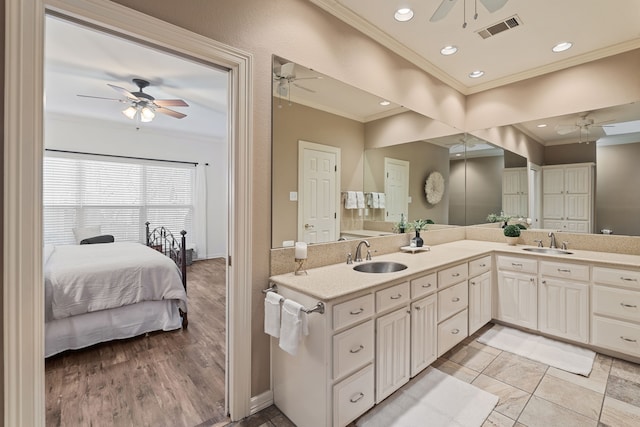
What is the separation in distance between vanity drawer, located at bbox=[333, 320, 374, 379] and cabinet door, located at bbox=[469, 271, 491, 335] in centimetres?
145

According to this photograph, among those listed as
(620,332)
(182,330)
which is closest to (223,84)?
(182,330)

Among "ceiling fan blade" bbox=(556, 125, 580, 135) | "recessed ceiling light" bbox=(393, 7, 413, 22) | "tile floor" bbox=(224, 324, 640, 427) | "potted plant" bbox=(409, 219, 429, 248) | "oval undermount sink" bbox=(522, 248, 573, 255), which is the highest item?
"recessed ceiling light" bbox=(393, 7, 413, 22)

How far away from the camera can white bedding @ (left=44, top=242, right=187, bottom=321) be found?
2.61m

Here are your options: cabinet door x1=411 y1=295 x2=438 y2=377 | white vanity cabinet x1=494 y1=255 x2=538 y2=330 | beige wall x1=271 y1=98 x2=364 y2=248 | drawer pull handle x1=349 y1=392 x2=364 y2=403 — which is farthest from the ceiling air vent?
drawer pull handle x1=349 y1=392 x2=364 y2=403

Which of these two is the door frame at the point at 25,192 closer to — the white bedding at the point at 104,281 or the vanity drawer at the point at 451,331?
the white bedding at the point at 104,281

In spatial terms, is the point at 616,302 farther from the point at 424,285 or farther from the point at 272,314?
the point at 272,314

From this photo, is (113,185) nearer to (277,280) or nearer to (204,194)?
(204,194)

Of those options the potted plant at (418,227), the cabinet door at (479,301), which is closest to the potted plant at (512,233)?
the cabinet door at (479,301)

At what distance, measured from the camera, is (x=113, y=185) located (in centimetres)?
Result: 552

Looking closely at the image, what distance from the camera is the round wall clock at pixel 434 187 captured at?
3.54 metres

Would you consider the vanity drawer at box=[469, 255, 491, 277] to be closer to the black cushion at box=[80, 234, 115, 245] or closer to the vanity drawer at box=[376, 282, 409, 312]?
the vanity drawer at box=[376, 282, 409, 312]

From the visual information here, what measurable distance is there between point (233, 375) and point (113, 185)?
5245 mm

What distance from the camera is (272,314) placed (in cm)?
177

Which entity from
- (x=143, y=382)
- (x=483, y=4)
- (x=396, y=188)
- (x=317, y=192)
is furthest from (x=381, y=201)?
(x=143, y=382)
